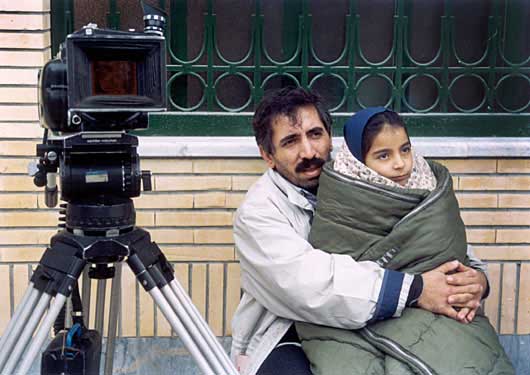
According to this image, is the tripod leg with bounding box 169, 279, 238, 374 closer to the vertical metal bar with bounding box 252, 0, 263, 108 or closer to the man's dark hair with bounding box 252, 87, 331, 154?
the man's dark hair with bounding box 252, 87, 331, 154

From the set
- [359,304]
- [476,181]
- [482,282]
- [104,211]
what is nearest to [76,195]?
[104,211]

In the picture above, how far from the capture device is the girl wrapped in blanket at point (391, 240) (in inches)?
118

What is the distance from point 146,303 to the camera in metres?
4.40

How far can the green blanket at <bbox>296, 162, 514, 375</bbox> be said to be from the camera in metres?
3.00

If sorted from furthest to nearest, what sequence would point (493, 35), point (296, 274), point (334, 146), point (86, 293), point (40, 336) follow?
1. point (493, 35)
2. point (334, 146)
3. point (86, 293)
4. point (296, 274)
5. point (40, 336)

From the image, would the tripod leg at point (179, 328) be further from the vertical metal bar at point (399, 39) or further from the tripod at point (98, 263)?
the vertical metal bar at point (399, 39)

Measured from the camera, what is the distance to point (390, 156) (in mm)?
3174

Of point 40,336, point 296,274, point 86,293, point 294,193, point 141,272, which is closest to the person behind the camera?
point 40,336

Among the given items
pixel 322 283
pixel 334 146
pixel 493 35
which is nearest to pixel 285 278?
pixel 322 283

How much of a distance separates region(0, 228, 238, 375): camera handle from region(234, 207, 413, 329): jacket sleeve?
1.14 feet

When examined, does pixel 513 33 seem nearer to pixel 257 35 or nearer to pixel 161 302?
pixel 257 35

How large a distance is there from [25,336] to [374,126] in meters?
1.29

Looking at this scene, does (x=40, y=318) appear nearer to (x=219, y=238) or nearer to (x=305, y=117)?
(x=305, y=117)

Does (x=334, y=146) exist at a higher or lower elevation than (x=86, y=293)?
higher
